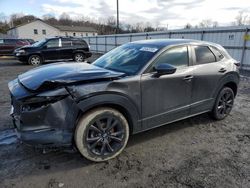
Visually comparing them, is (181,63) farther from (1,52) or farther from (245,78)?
(1,52)

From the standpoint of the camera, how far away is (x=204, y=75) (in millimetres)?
3920

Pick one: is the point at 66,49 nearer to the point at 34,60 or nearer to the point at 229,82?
the point at 34,60

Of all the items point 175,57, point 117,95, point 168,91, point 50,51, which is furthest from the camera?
point 50,51

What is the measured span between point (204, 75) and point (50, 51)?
1213cm

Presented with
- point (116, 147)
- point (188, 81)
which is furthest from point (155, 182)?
point (188, 81)

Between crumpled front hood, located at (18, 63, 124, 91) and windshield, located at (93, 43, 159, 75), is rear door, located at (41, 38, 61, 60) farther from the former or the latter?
crumpled front hood, located at (18, 63, 124, 91)

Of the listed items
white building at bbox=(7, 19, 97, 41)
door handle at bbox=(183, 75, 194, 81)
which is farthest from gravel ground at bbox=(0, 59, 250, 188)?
white building at bbox=(7, 19, 97, 41)

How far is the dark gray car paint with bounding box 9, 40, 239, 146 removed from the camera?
8.79 feet

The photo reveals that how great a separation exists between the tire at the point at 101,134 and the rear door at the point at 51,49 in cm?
1224

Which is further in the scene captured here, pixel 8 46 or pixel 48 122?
pixel 8 46

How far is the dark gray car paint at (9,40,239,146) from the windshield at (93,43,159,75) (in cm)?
14

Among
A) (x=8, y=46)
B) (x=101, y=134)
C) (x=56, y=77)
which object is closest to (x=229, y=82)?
(x=101, y=134)

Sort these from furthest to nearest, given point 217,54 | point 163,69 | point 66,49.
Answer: point 66,49, point 217,54, point 163,69

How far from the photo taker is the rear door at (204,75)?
3863mm
